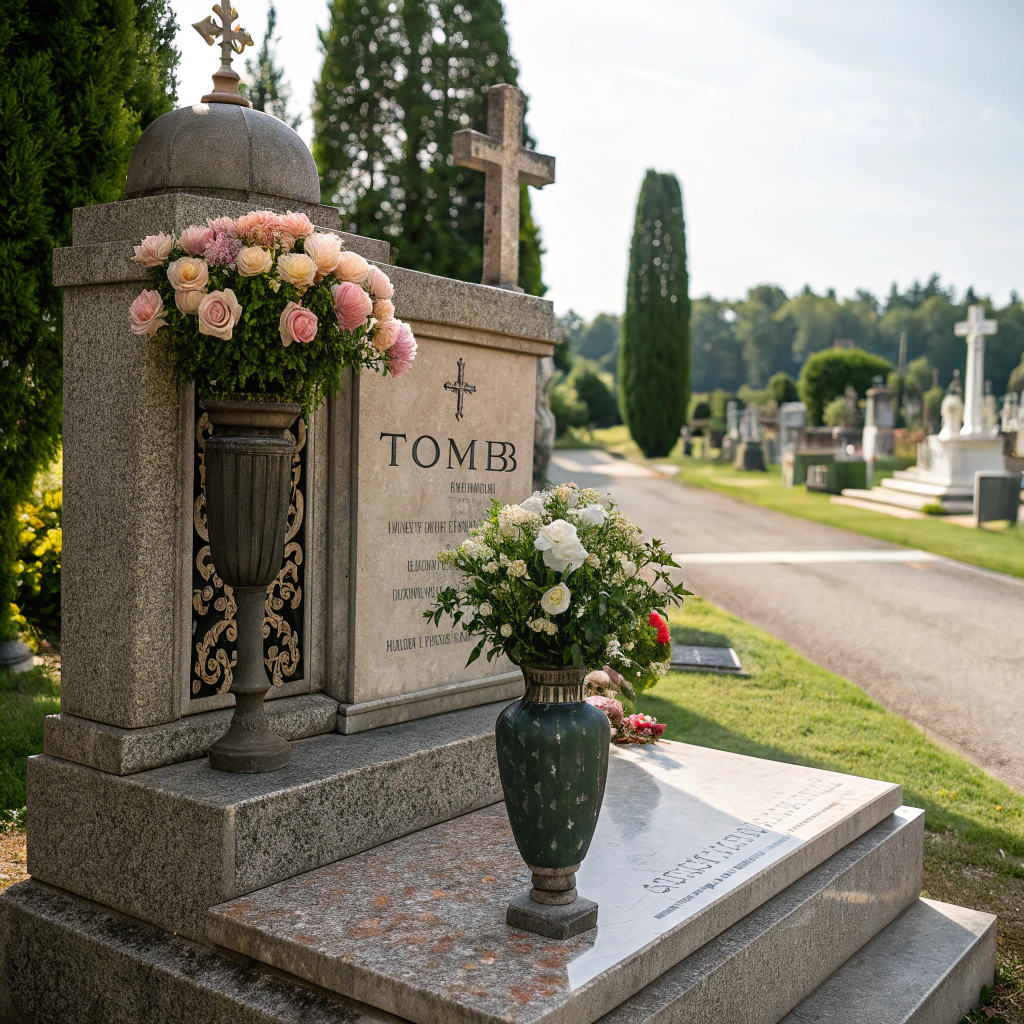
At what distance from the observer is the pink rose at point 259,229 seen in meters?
2.83

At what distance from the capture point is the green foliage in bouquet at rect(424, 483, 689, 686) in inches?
91.3

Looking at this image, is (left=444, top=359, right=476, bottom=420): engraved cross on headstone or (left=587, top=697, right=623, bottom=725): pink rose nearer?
(left=444, top=359, right=476, bottom=420): engraved cross on headstone

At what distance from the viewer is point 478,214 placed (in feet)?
54.9

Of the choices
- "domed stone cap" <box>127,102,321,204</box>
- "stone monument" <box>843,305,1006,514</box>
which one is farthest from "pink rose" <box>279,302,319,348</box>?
"stone monument" <box>843,305,1006,514</box>

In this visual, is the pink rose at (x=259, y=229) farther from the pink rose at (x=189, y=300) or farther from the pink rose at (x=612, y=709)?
the pink rose at (x=612, y=709)

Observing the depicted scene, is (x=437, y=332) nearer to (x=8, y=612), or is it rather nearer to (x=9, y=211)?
(x=9, y=211)

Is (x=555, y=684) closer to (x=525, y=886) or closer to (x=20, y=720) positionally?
(x=525, y=886)

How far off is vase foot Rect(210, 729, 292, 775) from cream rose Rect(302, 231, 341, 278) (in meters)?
1.46

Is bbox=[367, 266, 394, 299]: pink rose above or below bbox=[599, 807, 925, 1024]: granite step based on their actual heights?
above

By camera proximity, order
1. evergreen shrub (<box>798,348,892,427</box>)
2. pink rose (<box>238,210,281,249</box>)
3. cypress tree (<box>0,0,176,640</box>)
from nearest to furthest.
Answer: pink rose (<box>238,210,281,249</box>) < cypress tree (<box>0,0,176,640</box>) < evergreen shrub (<box>798,348,892,427</box>)

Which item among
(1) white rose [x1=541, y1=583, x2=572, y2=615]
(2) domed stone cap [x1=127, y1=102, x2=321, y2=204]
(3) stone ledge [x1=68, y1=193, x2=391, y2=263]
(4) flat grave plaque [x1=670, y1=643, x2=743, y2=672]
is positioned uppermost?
(2) domed stone cap [x1=127, y1=102, x2=321, y2=204]

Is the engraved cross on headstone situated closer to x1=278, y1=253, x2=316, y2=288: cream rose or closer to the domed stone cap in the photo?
the domed stone cap

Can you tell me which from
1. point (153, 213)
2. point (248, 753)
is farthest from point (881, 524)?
point (153, 213)

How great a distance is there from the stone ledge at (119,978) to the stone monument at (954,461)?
18.0 metres
